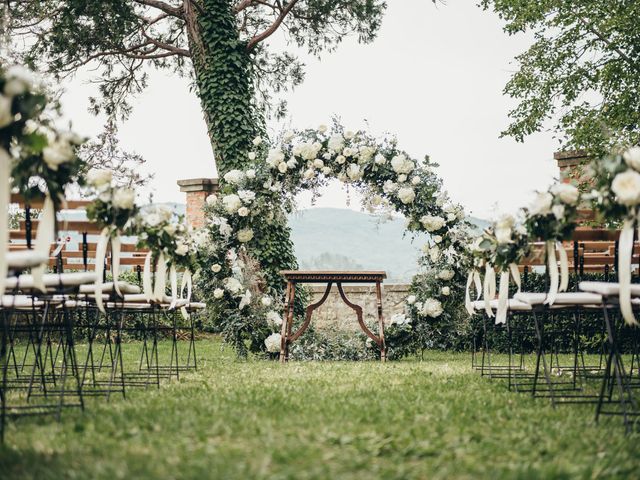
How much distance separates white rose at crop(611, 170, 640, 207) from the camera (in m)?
3.71

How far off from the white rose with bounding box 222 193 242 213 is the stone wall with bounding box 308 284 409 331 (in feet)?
11.1

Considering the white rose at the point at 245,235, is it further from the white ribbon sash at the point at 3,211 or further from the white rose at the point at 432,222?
the white ribbon sash at the point at 3,211

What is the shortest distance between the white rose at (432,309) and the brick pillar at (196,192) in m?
6.09

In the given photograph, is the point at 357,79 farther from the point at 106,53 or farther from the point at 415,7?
the point at 106,53

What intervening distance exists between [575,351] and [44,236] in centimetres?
336

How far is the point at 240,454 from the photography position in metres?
3.04

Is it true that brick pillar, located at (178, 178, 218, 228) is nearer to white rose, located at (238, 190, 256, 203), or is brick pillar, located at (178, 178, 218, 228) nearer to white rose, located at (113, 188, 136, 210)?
white rose, located at (238, 190, 256, 203)

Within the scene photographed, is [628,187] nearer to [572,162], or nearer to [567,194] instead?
[567,194]

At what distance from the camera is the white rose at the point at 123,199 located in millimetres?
4793

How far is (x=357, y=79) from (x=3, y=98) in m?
12.2

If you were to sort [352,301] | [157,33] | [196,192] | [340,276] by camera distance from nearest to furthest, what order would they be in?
[340,276]
[352,301]
[196,192]
[157,33]

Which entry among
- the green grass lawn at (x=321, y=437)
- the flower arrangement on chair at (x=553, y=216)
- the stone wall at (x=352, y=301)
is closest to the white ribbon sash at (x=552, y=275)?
the flower arrangement on chair at (x=553, y=216)

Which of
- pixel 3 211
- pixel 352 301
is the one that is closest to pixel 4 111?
pixel 3 211

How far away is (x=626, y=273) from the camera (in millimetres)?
3678
